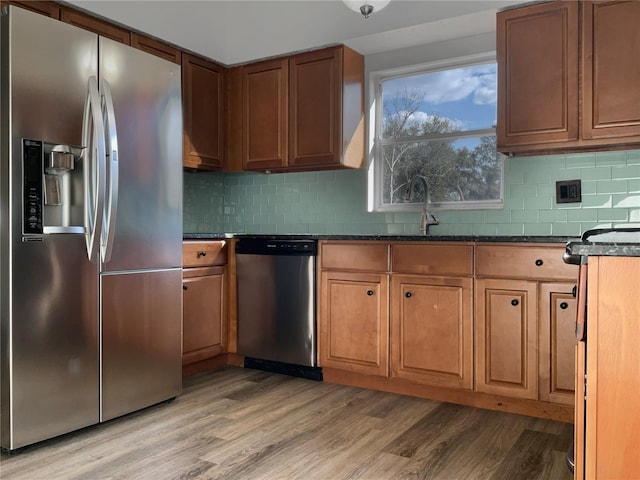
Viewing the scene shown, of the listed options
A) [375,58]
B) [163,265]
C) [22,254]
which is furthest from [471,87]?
[22,254]

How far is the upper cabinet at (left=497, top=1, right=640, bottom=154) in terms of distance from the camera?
2.78 m

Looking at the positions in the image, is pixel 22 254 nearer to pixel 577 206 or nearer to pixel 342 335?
pixel 342 335

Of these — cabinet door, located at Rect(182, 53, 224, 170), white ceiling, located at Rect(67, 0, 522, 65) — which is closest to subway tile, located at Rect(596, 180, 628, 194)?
white ceiling, located at Rect(67, 0, 522, 65)

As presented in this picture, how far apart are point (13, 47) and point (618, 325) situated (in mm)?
2378

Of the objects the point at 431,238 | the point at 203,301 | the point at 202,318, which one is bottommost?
the point at 202,318

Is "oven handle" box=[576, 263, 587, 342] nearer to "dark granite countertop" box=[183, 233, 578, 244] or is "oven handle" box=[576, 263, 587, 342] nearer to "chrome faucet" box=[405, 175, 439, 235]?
"dark granite countertop" box=[183, 233, 578, 244]

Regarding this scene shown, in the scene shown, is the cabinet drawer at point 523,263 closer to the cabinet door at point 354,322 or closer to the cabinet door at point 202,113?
the cabinet door at point 354,322

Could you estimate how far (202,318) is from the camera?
3.49 metres

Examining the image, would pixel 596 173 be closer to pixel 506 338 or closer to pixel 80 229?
pixel 506 338

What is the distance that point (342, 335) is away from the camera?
3.25 metres

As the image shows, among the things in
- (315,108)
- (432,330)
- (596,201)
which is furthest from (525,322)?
(315,108)

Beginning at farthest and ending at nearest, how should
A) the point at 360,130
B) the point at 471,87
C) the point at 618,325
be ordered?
the point at 360,130, the point at 471,87, the point at 618,325

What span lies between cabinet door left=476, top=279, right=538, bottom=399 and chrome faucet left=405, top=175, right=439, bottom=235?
0.68 meters

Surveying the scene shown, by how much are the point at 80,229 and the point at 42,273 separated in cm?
24
